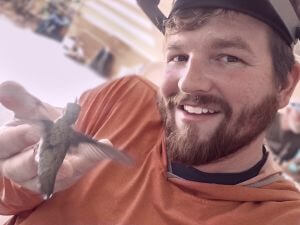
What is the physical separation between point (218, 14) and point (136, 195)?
205 mm

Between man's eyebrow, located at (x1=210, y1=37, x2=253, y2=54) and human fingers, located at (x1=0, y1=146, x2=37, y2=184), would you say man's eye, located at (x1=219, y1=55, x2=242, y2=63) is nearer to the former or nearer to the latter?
man's eyebrow, located at (x1=210, y1=37, x2=253, y2=54)

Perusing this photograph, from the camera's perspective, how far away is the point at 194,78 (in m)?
0.39

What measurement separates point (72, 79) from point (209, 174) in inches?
8.0

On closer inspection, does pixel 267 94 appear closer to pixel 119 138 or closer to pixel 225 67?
pixel 225 67

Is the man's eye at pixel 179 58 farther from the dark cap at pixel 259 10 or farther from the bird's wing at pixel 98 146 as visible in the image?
the bird's wing at pixel 98 146

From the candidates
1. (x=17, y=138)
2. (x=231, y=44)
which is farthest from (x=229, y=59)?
(x=17, y=138)

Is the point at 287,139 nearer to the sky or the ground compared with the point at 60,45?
nearer to the ground

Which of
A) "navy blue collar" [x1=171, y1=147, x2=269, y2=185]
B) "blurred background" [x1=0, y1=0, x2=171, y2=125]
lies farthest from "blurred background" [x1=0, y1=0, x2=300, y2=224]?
"navy blue collar" [x1=171, y1=147, x2=269, y2=185]

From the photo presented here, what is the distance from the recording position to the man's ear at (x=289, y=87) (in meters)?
0.47

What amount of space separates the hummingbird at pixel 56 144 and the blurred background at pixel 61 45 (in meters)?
0.03

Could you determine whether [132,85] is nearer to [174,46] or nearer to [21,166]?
[174,46]

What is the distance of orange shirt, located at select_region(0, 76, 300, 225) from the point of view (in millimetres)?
399

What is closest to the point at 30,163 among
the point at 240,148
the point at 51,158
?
the point at 51,158

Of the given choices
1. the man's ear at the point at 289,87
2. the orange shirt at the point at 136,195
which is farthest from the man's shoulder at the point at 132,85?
the man's ear at the point at 289,87
